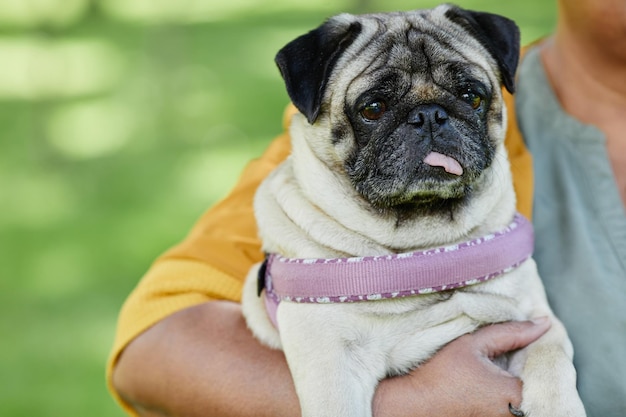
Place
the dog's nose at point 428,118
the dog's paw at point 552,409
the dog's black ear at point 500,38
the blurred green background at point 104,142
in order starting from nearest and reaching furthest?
1. the dog's paw at point 552,409
2. the dog's nose at point 428,118
3. the dog's black ear at point 500,38
4. the blurred green background at point 104,142

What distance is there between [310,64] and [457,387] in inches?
27.1

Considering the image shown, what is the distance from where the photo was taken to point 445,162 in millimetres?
1731

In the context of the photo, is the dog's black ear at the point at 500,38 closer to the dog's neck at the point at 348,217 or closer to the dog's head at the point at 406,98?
the dog's head at the point at 406,98

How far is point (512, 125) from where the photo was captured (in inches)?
82.4

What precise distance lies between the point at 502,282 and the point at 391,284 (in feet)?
0.81

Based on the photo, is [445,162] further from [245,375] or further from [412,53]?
[245,375]

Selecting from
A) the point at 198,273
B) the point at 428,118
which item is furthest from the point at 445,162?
the point at 198,273

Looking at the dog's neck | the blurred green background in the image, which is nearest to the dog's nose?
the dog's neck

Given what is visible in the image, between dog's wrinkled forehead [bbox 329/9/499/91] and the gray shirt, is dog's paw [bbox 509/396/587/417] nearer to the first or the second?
the gray shirt

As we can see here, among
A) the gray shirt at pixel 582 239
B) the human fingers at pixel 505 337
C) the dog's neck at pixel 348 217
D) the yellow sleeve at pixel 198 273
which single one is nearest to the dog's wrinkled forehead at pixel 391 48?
the dog's neck at pixel 348 217

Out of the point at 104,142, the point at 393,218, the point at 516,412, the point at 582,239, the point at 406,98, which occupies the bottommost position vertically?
the point at 104,142

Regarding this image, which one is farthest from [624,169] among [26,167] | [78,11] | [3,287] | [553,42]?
[78,11]

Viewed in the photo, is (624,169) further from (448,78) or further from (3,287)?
(3,287)

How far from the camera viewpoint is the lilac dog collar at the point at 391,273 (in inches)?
66.2
